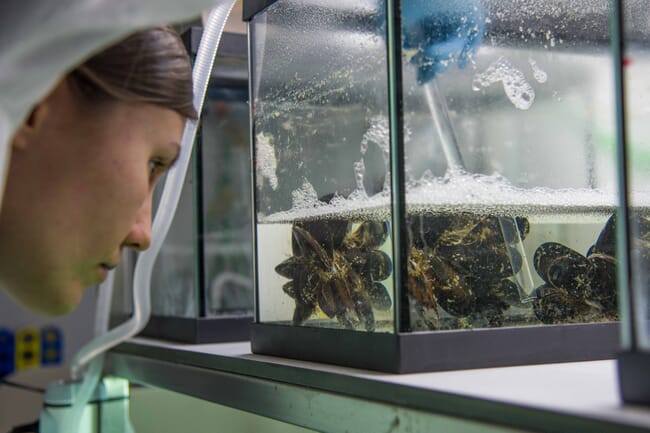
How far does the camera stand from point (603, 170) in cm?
74

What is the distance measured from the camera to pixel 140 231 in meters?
0.63

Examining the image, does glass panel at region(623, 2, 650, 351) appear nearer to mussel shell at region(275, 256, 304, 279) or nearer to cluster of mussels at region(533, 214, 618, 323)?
cluster of mussels at region(533, 214, 618, 323)

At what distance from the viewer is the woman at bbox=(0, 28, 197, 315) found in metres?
0.50

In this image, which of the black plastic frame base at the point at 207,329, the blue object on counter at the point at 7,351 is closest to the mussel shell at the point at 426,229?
the black plastic frame base at the point at 207,329

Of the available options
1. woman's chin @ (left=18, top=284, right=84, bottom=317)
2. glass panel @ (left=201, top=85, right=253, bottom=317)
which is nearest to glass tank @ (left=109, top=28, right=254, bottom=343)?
glass panel @ (left=201, top=85, right=253, bottom=317)

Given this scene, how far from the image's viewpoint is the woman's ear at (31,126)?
48 centimetres

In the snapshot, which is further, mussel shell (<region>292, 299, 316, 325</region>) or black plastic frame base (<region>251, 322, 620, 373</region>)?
mussel shell (<region>292, 299, 316, 325</region>)

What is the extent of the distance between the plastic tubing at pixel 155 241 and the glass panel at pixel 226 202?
16cm

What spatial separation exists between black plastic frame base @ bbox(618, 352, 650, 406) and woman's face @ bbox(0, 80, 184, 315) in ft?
1.18

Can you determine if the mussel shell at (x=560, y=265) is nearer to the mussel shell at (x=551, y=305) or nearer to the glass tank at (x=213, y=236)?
the mussel shell at (x=551, y=305)

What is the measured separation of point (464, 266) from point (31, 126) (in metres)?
0.39

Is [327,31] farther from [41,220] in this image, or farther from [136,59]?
[41,220]

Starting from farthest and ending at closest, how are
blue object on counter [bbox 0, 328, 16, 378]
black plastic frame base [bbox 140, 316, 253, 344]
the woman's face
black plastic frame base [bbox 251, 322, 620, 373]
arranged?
blue object on counter [bbox 0, 328, 16, 378] → black plastic frame base [bbox 140, 316, 253, 344] → black plastic frame base [bbox 251, 322, 620, 373] → the woman's face

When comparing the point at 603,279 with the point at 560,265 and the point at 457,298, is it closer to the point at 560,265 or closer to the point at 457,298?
the point at 560,265
